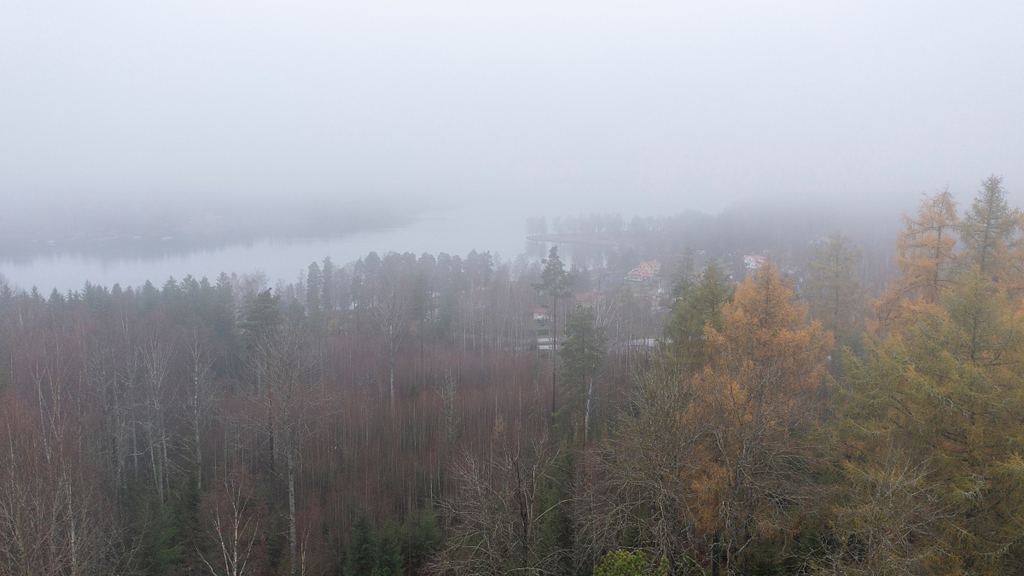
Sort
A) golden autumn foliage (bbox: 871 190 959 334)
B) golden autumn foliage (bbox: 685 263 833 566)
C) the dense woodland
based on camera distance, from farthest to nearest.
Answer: golden autumn foliage (bbox: 871 190 959 334) < golden autumn foliage (bbox: 685 263 833 566) < the dense woodland

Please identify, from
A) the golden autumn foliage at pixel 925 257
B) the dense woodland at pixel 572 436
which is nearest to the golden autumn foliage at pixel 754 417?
the dense woodland at pixel 572 436

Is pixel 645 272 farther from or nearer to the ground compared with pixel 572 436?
farther from the ground

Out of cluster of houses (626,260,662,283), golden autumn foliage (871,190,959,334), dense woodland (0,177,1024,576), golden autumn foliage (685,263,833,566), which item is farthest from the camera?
cluster of houses (626,260,662,283)

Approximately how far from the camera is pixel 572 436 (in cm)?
2052

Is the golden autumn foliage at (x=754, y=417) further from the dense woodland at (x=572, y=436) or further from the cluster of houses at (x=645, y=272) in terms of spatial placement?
the cluster of houses at (x=645, y=272)

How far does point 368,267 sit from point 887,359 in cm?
4556

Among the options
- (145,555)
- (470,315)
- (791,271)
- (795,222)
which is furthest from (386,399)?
(795,222)

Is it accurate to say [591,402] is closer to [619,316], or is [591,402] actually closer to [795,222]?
[619,316]

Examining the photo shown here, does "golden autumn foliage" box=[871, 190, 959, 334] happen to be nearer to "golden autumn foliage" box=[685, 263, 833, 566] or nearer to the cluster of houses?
"golden autumn foliage" box=[685, 263, 833, 566]

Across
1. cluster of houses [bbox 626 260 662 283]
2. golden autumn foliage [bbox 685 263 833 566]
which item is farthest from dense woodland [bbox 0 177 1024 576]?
cluster of houses [bbox 626 260 662 283]

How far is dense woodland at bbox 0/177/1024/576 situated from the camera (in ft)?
27.7

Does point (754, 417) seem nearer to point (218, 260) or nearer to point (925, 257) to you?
point (925, 257)

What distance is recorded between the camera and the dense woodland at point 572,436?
8.45 m

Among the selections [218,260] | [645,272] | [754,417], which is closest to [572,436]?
[754,417]
